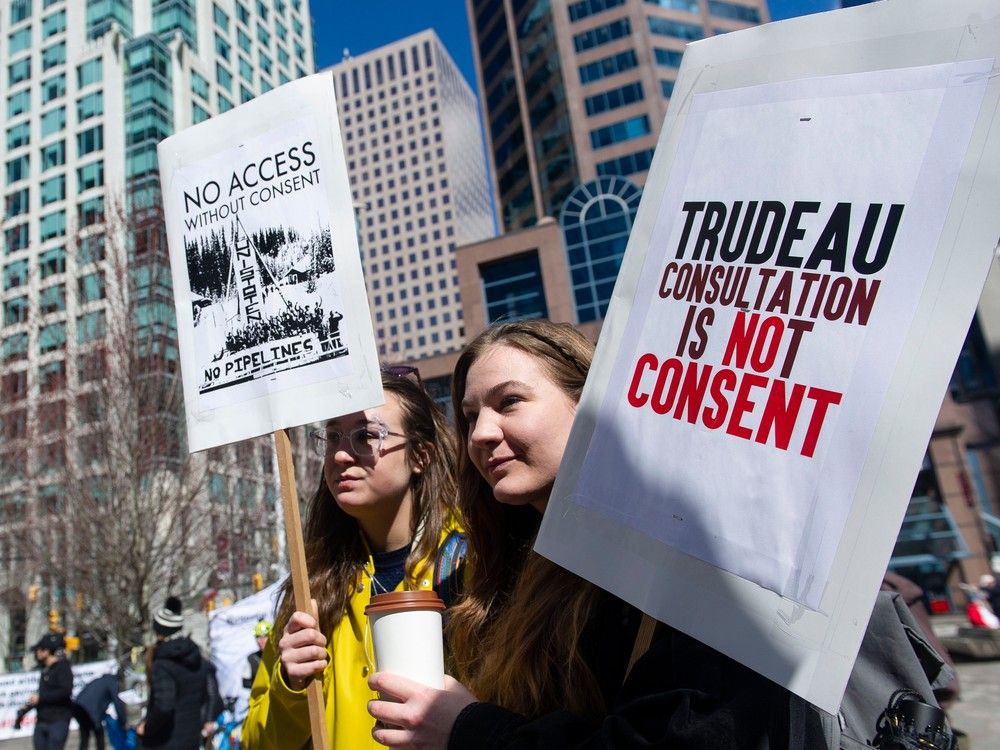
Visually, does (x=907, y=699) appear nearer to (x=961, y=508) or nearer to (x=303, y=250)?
(x=303, y=250)

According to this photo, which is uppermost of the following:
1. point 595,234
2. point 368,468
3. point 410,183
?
point 410,183

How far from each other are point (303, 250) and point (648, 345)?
1188 millimetres

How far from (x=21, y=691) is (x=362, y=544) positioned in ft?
48.6

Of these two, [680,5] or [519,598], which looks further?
[680,5]

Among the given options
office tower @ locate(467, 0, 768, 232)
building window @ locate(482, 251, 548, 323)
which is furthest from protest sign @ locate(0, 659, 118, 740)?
office tower @ locate(467, 0, 768, 232)

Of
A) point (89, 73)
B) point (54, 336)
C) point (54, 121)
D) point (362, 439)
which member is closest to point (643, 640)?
point (362, 439)

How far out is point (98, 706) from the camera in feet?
28.6

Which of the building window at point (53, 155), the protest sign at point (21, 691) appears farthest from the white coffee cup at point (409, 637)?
the building window at point (53, 155)

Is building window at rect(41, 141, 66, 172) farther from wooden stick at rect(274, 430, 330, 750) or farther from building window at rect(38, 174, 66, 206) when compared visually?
wooden stick at rect(274, 430, 330, 750)

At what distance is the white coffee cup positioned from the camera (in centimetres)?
136

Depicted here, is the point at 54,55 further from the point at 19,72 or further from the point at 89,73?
the point at 89,73

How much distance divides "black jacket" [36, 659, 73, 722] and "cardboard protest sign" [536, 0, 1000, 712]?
351 inches

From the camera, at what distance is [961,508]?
2188 cm

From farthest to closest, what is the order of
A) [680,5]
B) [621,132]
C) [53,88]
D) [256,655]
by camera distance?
[680,5]
[53,88]
[621,132]
[256,655]
